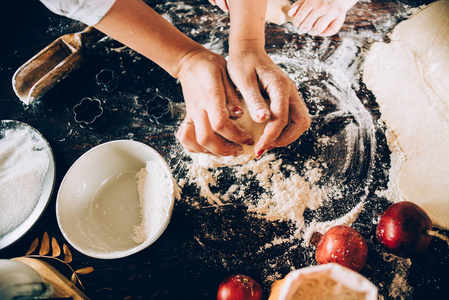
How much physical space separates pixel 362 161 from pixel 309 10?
87cm

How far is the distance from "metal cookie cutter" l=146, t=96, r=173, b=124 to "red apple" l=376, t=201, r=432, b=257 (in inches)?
42.4

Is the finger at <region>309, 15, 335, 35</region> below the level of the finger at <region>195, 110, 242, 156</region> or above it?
above

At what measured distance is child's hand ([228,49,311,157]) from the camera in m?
0.85

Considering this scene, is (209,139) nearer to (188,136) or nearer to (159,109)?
(188,136)

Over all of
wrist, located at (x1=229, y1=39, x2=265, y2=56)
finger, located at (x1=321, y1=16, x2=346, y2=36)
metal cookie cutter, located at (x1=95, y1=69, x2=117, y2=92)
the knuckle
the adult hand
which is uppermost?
the adult hand

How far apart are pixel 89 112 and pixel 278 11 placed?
121cm

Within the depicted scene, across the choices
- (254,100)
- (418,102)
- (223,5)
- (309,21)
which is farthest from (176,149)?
(418,102)

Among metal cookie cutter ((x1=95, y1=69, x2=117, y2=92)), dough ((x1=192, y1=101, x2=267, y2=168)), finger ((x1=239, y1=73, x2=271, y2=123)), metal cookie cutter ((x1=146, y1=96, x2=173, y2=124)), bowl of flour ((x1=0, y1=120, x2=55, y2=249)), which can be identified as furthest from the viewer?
metal cookie cutter ((x1=95, y1=69, x2=117, y2=92))

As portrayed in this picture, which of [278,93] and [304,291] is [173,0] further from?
[304,291]

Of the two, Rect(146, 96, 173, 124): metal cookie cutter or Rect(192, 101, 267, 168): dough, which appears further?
Rect(146, 96, 173, 124): metal cookie cutter

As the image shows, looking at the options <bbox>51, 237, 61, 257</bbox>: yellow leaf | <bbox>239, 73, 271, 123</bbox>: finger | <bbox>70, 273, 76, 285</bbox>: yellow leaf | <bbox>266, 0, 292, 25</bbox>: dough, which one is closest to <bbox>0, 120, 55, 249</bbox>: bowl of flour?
<bbox>51, 237, 61, 257</bbox>: yellow leaf

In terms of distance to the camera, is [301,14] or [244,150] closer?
[244,150]

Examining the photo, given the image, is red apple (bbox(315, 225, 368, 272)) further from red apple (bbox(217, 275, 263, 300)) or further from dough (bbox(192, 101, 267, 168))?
dough (bbox(192, 101, 267, 168))

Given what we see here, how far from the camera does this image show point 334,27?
134 cm
